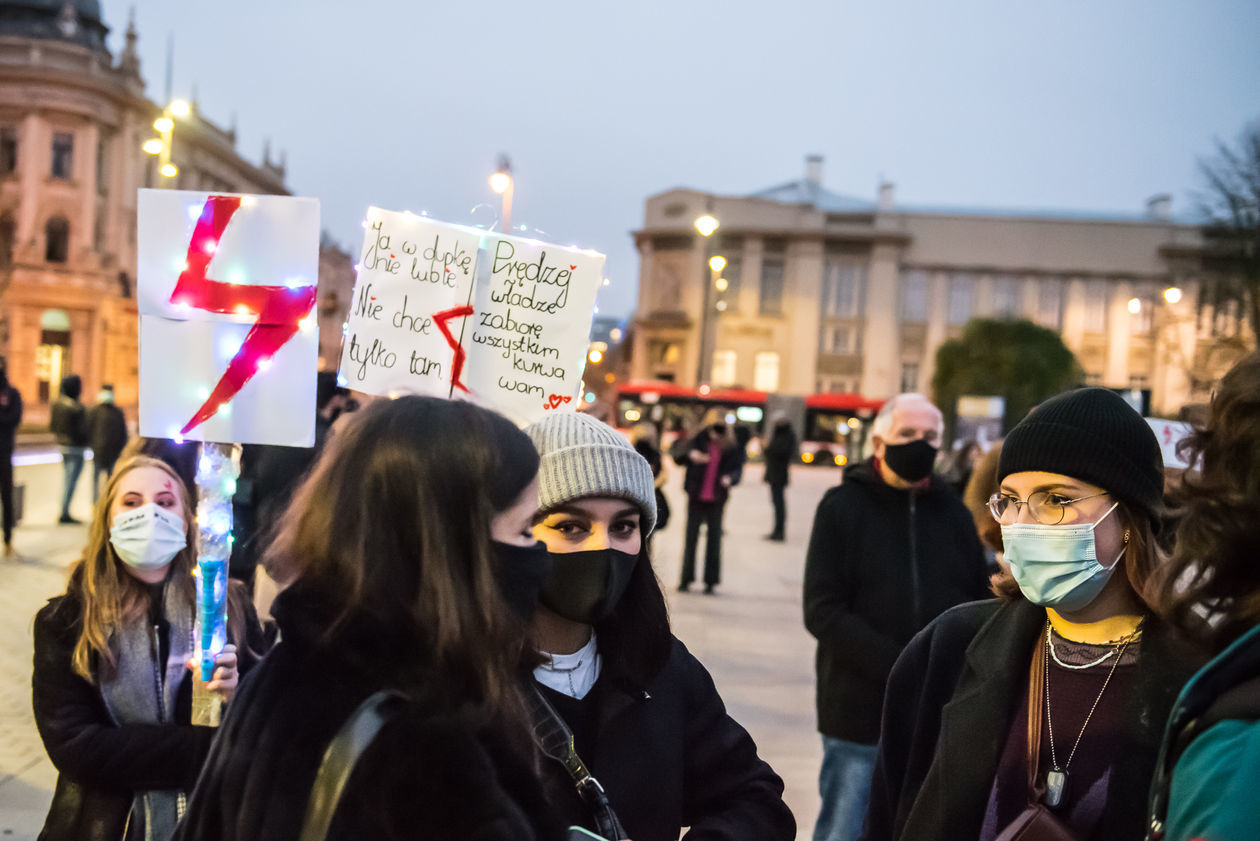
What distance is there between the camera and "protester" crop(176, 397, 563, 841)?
1.41 metres

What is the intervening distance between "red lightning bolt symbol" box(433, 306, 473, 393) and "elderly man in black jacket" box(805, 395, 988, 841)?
1.52 metres

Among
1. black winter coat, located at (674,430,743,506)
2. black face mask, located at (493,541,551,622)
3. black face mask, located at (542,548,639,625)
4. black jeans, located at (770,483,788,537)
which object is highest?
black face mask, located at (493,541,551,622)

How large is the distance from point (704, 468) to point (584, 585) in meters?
9.23

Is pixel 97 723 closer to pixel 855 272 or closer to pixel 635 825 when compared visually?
pixel 635 825

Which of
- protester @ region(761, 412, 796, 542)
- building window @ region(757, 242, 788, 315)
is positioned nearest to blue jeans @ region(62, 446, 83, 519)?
protester @ region(761, 412, 796, 542)

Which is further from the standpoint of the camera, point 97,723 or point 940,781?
point 97,723

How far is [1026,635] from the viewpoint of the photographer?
229 cm

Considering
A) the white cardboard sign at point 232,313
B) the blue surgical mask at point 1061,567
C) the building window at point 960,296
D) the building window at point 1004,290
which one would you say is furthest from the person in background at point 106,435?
the building window at point 1004,290

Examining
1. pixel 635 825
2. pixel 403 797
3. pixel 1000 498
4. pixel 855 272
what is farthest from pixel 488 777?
pixel 855 272

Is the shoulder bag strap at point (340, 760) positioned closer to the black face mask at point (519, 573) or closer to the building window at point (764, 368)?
the black face mask at point (519, 573)

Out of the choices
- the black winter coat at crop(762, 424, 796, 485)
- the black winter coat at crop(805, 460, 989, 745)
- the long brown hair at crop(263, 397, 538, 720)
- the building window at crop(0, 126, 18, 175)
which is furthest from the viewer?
the building window at crop(0, 126, 18, 175)

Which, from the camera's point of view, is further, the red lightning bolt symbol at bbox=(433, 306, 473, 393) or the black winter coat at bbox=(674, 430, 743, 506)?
the black winter coat at bbox=(674, 430, 743, 506)

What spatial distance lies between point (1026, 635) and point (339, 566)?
60.9 inches

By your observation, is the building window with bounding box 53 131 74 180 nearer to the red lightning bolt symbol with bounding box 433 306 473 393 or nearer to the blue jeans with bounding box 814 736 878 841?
the red lightning bolt symbol with bounding box 433 306 473 393
